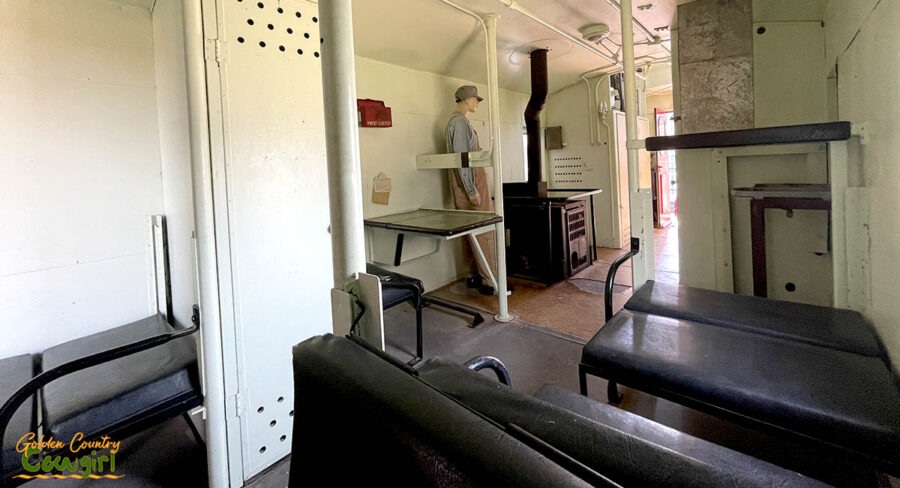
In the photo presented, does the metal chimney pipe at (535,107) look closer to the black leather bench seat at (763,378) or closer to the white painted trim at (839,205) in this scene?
the white painted trim at (839,205)

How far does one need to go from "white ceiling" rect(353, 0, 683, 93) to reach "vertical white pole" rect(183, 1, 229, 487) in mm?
1499

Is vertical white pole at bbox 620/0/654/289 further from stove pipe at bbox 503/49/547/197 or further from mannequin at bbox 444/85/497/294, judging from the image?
stove pipe at bbox 503/49/547/197

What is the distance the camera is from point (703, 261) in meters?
2.26

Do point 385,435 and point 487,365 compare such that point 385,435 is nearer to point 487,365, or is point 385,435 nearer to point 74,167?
point 487,365

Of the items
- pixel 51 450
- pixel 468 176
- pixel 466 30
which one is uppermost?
pixel 466 30

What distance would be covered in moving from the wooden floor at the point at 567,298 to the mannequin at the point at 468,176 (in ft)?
1.02

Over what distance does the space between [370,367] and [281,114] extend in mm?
1232

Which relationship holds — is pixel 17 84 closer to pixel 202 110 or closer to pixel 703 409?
pixel 202 110

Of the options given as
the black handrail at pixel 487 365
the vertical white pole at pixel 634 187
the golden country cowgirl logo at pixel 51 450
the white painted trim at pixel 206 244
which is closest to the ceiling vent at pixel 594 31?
the vertical white pole at pixel 634 187

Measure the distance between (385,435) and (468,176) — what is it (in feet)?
10.8

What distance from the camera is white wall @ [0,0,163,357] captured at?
5.28ft

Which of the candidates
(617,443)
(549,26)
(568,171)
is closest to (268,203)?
(617,443)

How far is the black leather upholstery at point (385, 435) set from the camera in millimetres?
424

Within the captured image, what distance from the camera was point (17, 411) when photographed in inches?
44.4
